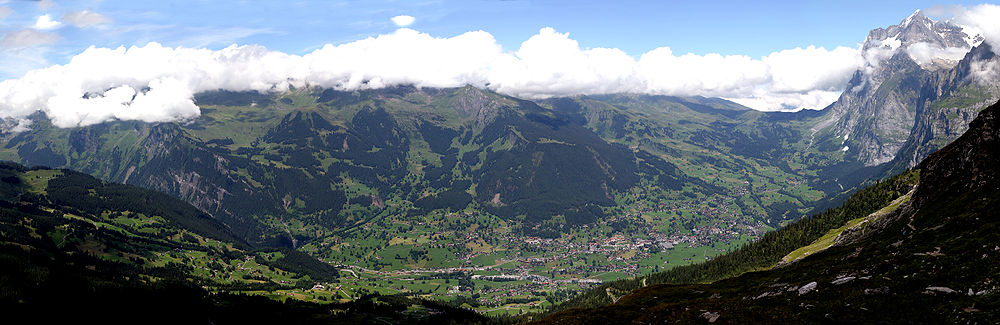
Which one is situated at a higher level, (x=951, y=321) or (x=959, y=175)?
(x=959, y=175)

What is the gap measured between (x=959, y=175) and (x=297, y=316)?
21326 centimetres

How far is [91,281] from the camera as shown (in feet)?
594

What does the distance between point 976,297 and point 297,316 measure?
205269 millimetres

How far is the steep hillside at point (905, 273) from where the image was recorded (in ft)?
174

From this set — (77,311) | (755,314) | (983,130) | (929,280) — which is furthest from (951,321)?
(77,311)

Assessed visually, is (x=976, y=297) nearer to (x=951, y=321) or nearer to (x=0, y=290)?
(x=951, y=321)

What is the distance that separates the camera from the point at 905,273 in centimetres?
6297

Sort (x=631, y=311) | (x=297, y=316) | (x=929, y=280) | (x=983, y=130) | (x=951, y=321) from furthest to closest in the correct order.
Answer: (x=297, y=316)
(x=631, y=311)
(x=983, y=130)
(x=929, y=280)
(x=951, y=321)

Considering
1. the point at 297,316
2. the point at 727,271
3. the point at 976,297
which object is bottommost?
the point at 297,316

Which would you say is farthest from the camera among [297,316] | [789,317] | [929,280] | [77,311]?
[297,316]

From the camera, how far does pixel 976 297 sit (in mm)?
48594

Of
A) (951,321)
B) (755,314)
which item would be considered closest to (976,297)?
(951,321)

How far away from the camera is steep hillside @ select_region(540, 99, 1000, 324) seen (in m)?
53.0

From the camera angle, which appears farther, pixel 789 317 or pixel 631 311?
pixel 631 311
